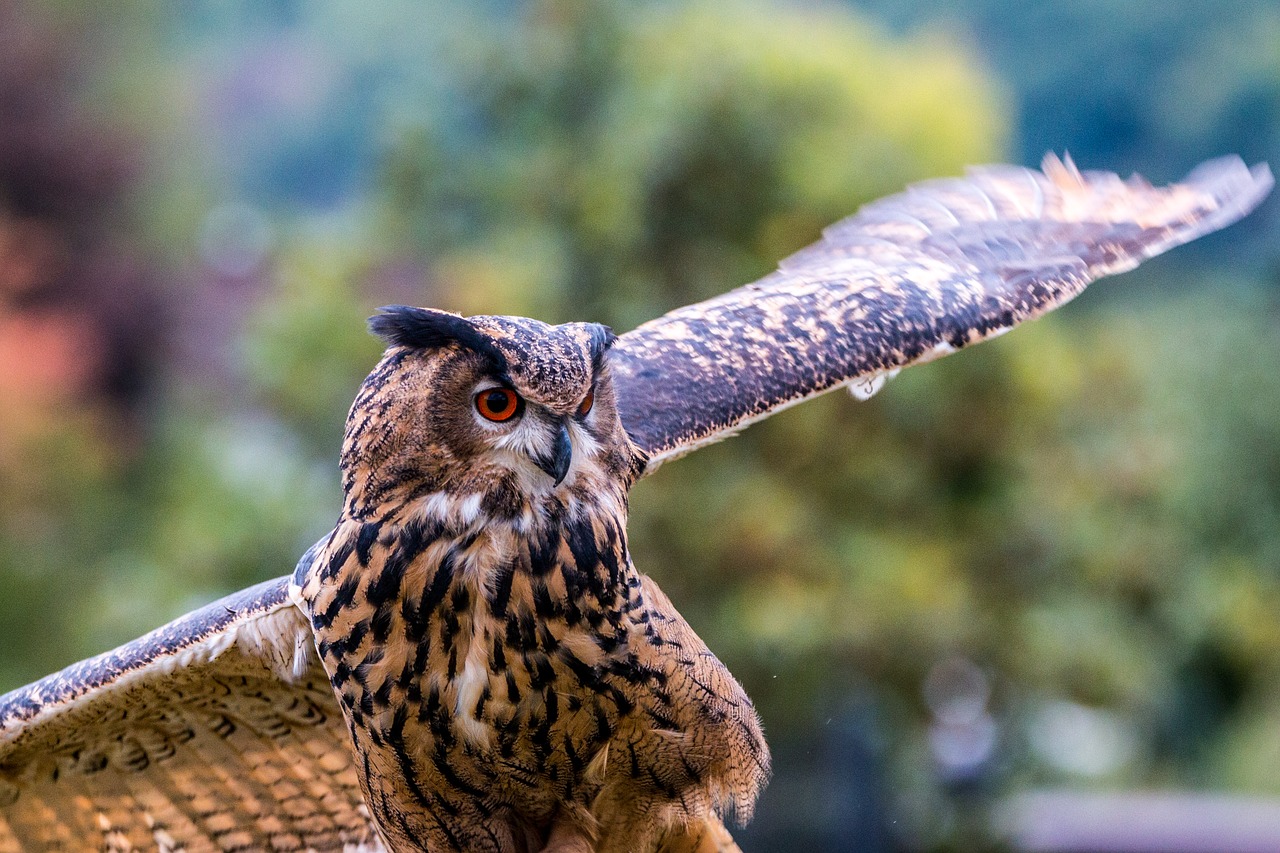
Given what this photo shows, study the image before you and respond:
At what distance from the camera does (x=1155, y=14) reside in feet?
55.4

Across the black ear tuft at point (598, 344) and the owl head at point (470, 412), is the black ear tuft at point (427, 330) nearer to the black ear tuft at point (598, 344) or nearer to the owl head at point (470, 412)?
the owl head at point (470, 412)

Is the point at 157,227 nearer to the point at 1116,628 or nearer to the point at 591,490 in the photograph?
the point at 1116,628

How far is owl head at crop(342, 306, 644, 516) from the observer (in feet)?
6.74

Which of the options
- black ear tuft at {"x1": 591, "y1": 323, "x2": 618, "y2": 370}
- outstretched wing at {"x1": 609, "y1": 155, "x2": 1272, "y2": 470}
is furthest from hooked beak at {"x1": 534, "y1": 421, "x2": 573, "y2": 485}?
outstretched wing at {"x1": 609, "y1": 155, "x2": 1272, "y2": 470}

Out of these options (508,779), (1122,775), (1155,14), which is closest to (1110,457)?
(1122,775)

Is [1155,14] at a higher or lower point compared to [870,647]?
higher

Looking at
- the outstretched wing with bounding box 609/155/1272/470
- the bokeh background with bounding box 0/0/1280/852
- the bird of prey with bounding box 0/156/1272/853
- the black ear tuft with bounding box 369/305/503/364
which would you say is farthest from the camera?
the bokeh background with bounding box 0/0/1280/852

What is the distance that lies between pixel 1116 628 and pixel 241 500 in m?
5.24

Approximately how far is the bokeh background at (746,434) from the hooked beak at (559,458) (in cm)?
427

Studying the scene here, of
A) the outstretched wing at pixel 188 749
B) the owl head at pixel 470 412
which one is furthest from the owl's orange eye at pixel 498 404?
the outstretched wing at pixel 188 749

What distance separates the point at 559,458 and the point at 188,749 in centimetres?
141

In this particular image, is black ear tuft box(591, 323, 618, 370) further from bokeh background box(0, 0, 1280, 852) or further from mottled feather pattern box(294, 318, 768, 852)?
bokeh background box(0, 0, 1280, 852)

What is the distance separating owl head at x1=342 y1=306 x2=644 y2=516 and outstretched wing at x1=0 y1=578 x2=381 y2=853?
635 millimetres

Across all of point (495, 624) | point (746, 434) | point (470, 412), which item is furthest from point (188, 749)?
point (746, 434)
